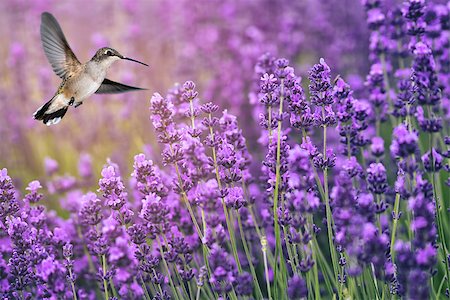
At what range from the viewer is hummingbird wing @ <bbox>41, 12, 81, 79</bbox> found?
324 centimetres

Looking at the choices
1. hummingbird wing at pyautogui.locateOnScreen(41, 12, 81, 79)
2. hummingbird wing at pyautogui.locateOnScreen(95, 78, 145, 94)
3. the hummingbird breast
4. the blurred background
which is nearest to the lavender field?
the blurred background

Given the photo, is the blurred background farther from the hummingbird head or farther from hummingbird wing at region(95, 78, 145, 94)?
the hummingbird head

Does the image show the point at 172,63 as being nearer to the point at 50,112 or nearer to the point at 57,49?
the point at 57,49

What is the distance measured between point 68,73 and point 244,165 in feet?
3.30

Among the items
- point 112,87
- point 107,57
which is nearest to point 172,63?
point 112,87

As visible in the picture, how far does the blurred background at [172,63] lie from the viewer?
22.7ft

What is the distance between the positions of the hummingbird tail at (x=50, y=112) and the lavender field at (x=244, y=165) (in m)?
0.33

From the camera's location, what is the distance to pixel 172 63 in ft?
27.9

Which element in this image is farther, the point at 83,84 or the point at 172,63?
the point at 172,63

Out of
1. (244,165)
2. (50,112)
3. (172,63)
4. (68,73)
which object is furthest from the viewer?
(172,63)

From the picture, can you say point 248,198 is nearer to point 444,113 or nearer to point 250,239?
point 250,239

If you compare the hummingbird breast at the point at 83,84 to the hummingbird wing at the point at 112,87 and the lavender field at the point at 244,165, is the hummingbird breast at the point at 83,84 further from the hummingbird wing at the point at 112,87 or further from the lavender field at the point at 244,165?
the lavender field at the point at 244,165

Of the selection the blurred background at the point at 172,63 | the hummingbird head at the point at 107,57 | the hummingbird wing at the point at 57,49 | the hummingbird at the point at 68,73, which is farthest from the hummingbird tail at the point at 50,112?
the blurred background at the point at 172,63

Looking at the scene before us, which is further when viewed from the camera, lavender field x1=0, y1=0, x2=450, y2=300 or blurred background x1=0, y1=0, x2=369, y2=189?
blurred background x1=0, y1=0, x2=369, y2=189
